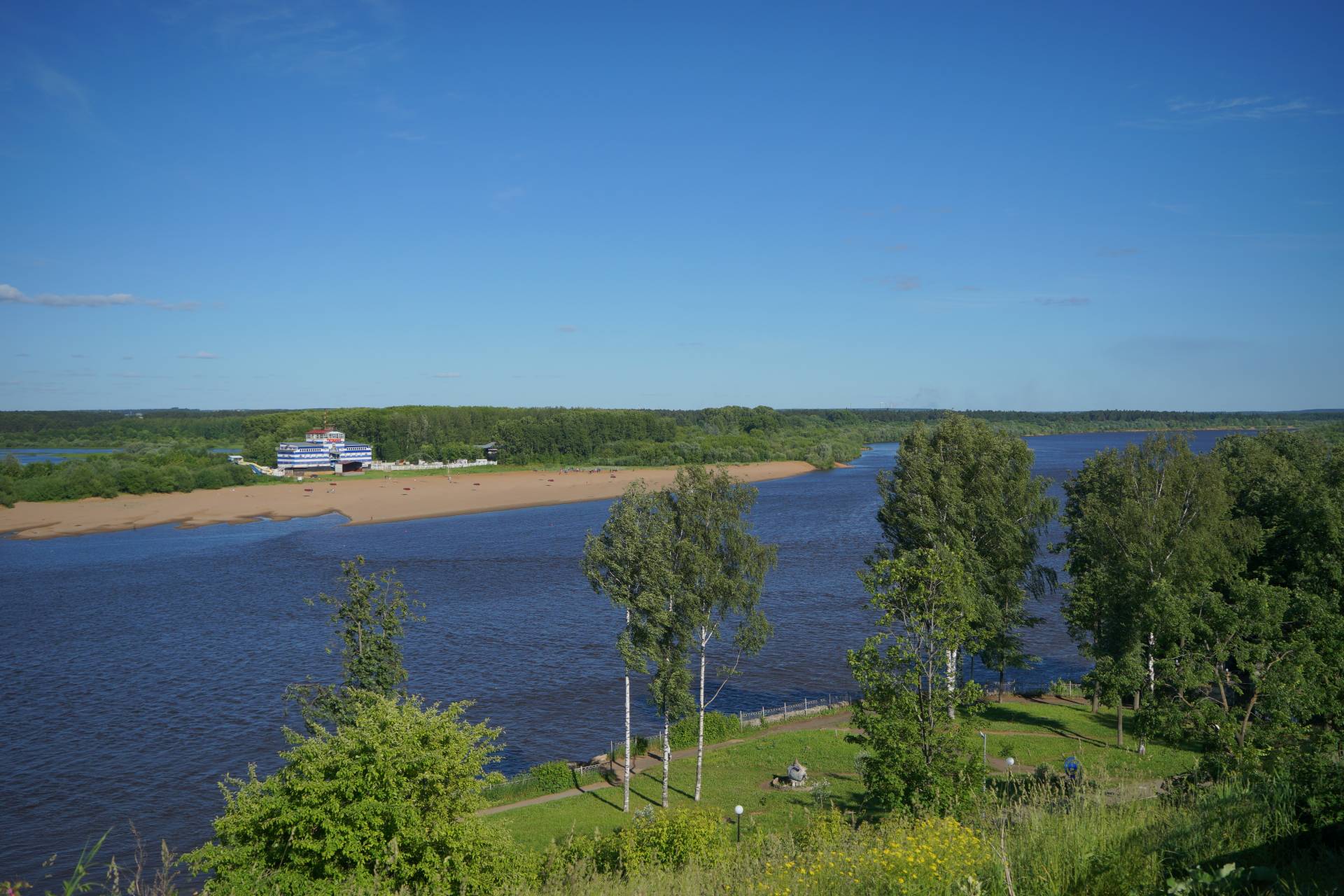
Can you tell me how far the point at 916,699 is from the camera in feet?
60.1

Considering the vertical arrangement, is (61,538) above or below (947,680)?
below

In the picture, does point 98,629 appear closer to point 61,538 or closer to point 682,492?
point 682,492

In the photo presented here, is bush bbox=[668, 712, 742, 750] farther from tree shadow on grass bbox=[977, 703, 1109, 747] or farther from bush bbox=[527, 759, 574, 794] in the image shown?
tree shadow on grass bbox=[977, 703, 1109, 747]

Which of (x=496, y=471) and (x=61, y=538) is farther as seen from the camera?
(x=496, y=471)

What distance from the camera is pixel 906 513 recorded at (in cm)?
3212

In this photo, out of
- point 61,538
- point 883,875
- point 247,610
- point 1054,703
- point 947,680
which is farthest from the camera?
point 61,538

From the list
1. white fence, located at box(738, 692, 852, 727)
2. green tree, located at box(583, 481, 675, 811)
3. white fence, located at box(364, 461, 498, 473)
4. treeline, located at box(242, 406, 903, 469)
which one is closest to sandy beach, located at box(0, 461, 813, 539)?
white fence, located at box(364, 461, 498, 473)

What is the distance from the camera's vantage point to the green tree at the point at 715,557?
2606 cm

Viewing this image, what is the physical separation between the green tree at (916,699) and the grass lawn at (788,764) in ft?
5.95

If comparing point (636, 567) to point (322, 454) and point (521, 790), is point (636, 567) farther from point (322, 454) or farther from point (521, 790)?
point (322, 454)

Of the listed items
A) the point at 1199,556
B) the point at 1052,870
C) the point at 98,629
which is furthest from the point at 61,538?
the point at 1052,870

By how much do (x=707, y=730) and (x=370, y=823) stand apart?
20.1 m

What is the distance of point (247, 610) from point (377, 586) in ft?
121

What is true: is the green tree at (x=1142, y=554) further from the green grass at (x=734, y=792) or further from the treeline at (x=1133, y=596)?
the green grass at (x=734, y=792)
